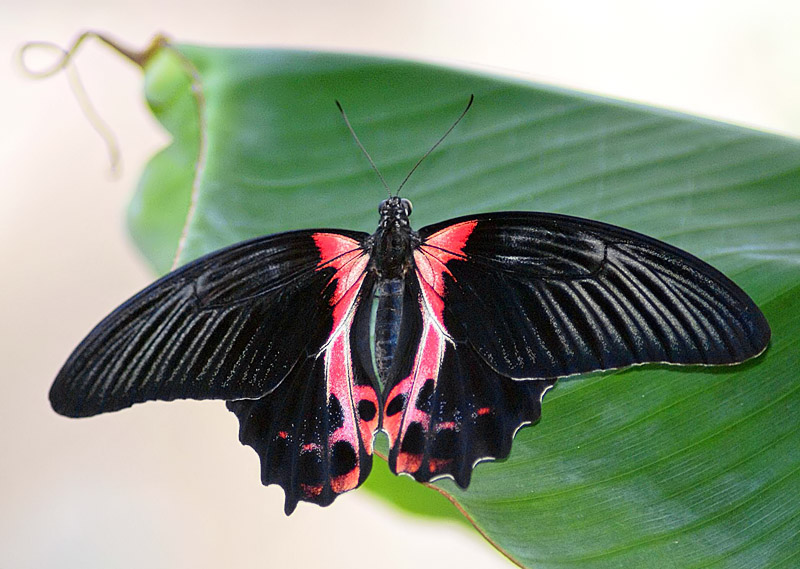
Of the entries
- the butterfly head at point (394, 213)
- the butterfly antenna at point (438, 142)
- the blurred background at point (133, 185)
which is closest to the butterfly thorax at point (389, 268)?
the butterfly head at point (394, 213)

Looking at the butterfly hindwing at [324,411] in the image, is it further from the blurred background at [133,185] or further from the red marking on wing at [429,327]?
the blurred background at [133,185]

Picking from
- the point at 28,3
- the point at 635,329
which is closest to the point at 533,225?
the point at 635,329

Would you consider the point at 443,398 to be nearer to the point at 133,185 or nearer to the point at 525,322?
the point at 525,322

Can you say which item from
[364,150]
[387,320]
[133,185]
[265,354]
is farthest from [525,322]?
[133,185]

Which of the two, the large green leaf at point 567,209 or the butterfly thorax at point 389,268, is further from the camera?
the butterfly thorax at point 389,268

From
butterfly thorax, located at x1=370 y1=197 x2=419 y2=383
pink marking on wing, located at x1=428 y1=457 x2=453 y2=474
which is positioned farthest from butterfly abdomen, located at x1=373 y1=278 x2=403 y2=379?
pink marking on wing, located at x1=428 y1=457 x2=453 y2=474

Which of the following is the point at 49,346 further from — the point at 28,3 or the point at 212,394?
the point at 212,394
